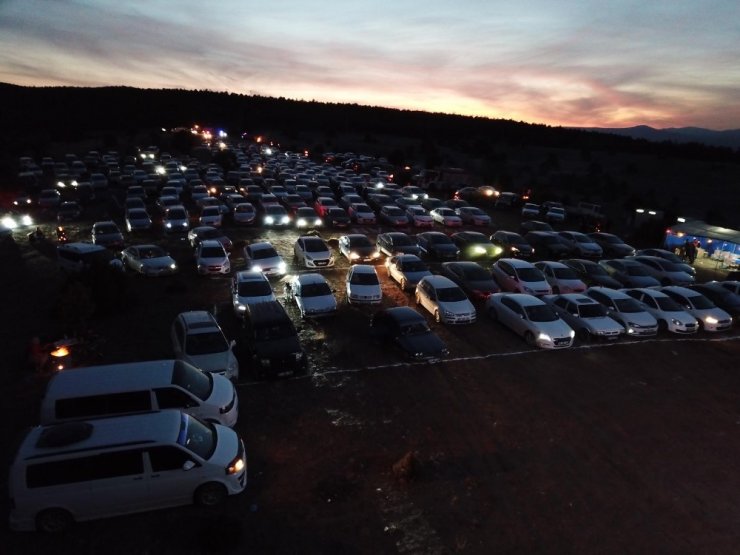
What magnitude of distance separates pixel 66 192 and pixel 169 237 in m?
24.5

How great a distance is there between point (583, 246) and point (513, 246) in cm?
483

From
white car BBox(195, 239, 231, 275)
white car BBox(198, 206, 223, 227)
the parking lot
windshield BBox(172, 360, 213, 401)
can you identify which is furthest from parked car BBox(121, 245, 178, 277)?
windshield BBox(172, 360, 213, 401)

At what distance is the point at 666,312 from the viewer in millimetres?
18688

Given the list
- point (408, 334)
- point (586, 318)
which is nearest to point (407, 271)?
point (408, 334)

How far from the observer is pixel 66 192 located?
45.6m

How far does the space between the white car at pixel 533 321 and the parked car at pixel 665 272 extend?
34.1 ft

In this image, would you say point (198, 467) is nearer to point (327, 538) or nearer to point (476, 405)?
point (327, 538)

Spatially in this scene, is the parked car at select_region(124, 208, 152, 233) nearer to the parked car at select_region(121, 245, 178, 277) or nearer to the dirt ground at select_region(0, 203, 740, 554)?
the parked car at select_region(121, 245, 178, 277)

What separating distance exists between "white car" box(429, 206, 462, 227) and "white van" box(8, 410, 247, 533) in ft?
93.8

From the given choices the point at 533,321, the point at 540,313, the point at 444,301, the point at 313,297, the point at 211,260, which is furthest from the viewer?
the point at 211,260

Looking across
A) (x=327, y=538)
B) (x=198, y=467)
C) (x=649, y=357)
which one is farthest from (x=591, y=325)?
(x=198, y=467)

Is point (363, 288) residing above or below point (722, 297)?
below

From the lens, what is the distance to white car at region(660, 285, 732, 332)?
18.8m

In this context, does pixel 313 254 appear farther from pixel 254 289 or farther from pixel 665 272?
pixel 665 272
